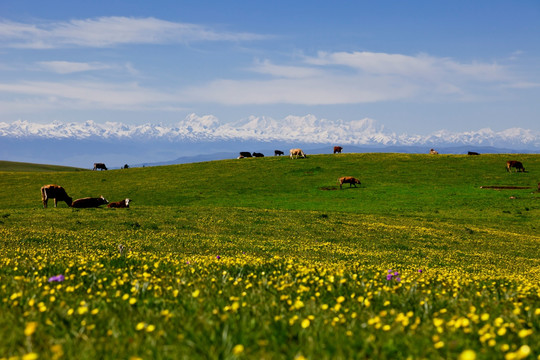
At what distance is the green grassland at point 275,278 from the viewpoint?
12.7ft

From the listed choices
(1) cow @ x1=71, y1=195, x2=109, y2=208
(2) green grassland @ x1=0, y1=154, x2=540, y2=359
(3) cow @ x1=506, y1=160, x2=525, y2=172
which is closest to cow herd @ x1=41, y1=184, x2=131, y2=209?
(1) cow @ x1=71, y1=195, x2=109, y2=208

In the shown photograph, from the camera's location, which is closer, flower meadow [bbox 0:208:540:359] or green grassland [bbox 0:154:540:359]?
flower meadow [bbox 0:208:540:359]

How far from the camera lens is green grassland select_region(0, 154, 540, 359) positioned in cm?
388

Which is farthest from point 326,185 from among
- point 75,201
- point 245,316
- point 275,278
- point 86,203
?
point 245,316

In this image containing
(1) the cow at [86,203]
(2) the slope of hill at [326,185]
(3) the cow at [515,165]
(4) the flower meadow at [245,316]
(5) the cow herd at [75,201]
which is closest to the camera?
(4) the flower meadow at [245,316]

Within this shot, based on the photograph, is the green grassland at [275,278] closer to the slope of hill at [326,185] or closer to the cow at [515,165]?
the slope of hill at [326,185]

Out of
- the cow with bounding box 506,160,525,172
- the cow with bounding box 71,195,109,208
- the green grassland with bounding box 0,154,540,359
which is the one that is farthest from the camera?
the cow with bounding box 506,160,525,172

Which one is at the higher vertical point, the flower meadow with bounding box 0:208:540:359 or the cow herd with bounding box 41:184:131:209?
the flower meadow with bounding box 0:208:540:359

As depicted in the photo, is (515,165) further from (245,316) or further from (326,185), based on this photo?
(245,316)

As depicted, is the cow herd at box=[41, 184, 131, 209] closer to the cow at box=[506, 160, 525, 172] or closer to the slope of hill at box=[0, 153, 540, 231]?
the slope of hill at box=[0, 153, 540, 231]

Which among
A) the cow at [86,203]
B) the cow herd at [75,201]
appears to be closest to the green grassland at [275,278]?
the cow at [86,203]

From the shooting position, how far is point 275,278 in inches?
286

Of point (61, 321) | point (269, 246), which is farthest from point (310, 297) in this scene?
point (269, 246)

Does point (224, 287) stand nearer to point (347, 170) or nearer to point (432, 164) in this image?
point (347, 170)
